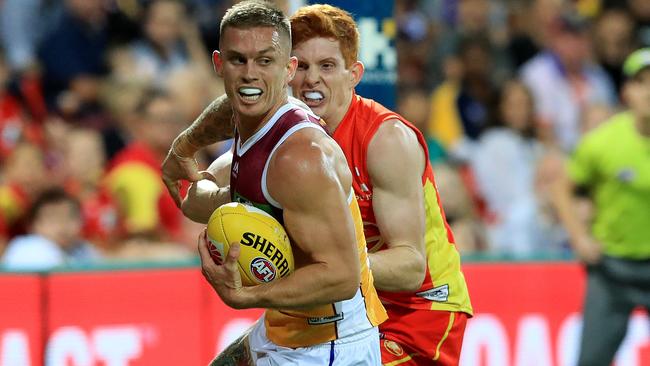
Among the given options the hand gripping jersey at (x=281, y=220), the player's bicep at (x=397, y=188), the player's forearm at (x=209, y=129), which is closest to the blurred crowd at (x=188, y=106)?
the player's forearm at (x=209, y=129)

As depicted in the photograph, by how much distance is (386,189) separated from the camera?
517 centimetres

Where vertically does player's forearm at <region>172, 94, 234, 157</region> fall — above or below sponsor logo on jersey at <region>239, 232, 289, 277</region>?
above

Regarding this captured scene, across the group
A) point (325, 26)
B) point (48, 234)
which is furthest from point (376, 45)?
point (48, 234)

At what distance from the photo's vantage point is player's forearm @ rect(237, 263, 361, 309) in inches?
170

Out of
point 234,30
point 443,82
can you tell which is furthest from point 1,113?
point 234,30

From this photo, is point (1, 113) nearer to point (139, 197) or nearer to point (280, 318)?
point (139, 197)

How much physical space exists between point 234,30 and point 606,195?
5.15m

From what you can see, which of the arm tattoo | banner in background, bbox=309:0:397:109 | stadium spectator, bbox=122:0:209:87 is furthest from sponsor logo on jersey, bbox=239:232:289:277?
stadium spectator, bbox=122:0:209:87

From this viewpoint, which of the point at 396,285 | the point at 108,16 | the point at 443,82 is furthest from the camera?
the point at 443,82

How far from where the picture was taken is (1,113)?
32.4 ft

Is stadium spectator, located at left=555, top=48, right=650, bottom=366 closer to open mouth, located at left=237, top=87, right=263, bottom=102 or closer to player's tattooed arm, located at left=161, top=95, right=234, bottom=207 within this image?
player's tattooed arm, located at left=161, top=95, right=234, bottom=207

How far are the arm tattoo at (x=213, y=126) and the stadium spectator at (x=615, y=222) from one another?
4.17m

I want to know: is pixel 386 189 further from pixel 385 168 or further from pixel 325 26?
pixel 325 26

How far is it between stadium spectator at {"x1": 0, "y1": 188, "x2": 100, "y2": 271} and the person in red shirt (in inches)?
130
